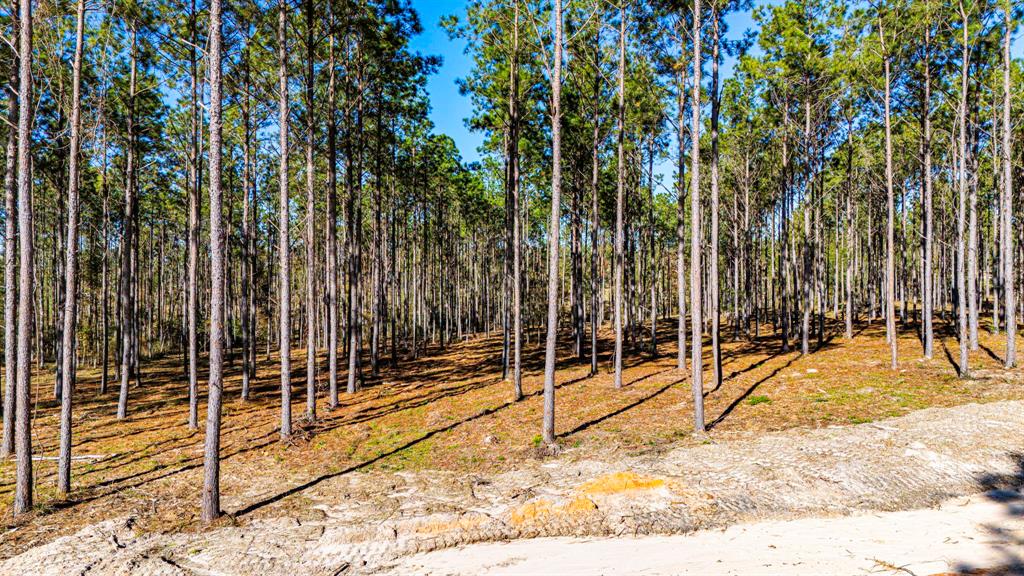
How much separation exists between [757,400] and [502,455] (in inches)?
279

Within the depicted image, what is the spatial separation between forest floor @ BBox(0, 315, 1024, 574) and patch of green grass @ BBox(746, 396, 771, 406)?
48mm

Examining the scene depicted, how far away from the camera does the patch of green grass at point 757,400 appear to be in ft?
39.7

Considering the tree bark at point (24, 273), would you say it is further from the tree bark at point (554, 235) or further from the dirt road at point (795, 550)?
the tree bark at point (554, 235)

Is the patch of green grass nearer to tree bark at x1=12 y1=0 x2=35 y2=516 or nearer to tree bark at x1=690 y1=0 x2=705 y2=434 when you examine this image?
tree bark at x1=690 y1=0 x2=705 y2=434

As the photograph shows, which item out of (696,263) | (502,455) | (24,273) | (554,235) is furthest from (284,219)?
(696,263)

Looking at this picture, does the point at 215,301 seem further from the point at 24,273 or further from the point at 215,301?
the point at 24,273

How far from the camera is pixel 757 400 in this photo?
40.4 feet

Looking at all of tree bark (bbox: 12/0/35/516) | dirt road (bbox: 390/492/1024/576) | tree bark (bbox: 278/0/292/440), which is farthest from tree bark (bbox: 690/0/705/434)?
tree bark (bbox: 12/0/35/516)

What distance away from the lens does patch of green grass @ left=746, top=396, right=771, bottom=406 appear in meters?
12.1

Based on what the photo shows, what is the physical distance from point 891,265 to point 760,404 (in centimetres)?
769

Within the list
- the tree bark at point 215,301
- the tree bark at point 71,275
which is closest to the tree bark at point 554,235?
the tree bark at point 215,301

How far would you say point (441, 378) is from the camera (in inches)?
771

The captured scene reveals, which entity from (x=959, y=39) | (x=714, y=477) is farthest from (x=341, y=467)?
(x=959, y=39)

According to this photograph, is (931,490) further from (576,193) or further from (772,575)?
(576,193)
